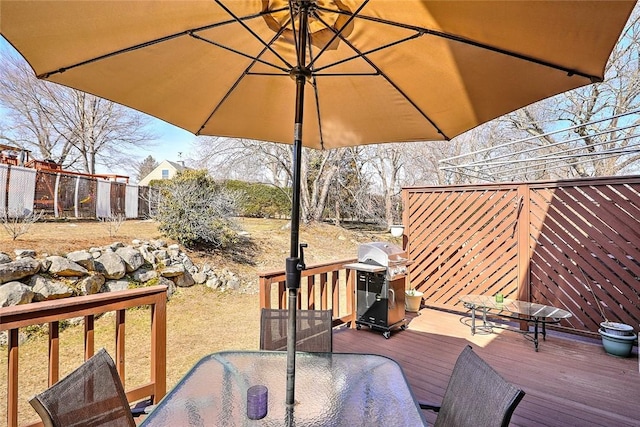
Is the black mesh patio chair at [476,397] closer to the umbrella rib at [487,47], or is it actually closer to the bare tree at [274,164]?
the umbrella rib at [487,47]

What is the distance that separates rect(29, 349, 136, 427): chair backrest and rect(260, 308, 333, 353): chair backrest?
0.82 meters

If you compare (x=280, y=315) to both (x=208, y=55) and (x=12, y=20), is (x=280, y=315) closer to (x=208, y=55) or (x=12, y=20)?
(x=208, y=55)

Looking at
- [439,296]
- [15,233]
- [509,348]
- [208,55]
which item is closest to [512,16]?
[208,55]

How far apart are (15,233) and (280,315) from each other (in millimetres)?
5919

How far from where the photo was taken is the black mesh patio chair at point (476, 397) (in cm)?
102

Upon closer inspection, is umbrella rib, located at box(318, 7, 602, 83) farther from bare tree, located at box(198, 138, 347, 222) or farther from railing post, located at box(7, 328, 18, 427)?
bare tree, located at box(198, 138, 347, 222)

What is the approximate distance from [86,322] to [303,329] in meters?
1.30

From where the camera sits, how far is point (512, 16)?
1.23 meters

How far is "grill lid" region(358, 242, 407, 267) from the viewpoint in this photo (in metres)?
3.70

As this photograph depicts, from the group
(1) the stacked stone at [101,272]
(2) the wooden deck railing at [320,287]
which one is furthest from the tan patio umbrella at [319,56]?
(1) the stacked stone at [101,272]

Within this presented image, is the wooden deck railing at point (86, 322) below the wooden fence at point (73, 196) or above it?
below

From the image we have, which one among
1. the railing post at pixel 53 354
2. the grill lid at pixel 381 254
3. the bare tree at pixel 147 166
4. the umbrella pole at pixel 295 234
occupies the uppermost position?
the bare tree at pixel 147 166

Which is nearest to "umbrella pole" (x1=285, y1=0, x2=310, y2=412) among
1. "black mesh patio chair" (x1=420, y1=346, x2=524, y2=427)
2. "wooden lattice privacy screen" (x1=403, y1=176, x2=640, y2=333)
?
"black mesh patio chair" (x1=420, y1=346, x2=524, y2=427)

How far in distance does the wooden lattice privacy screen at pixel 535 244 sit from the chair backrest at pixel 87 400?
14.3 feet
